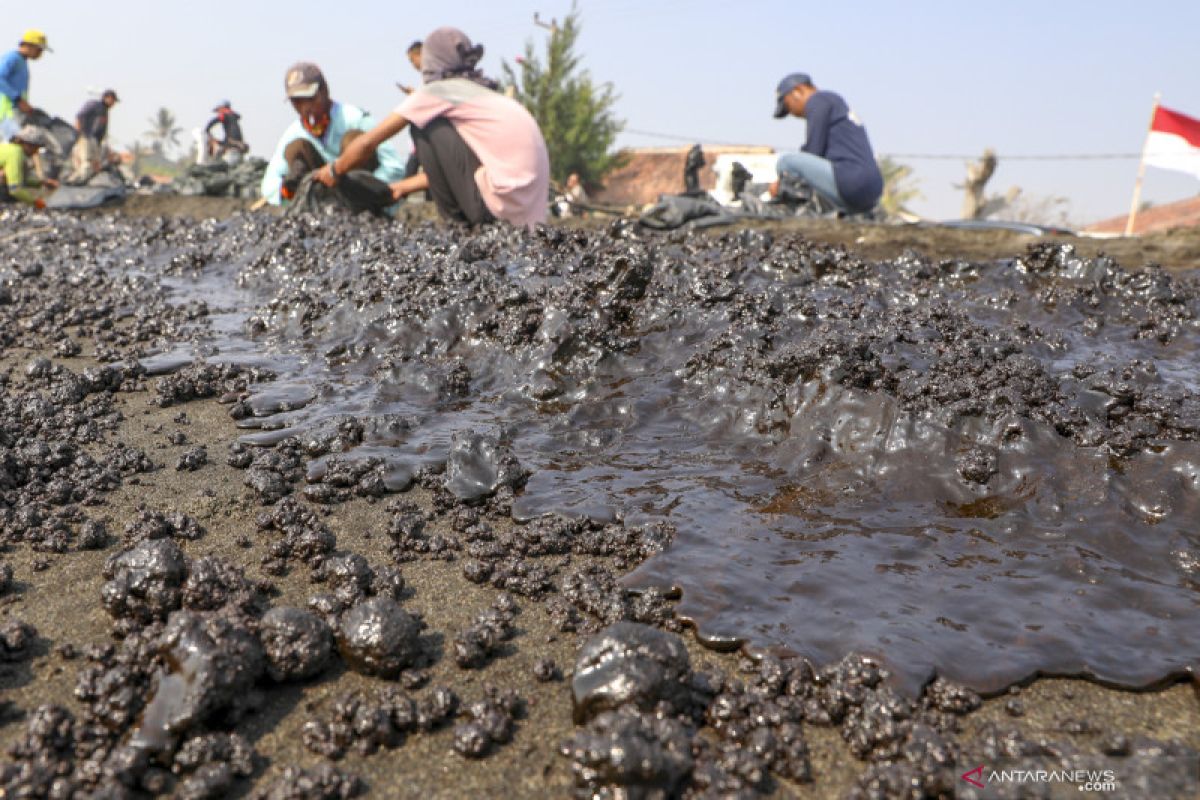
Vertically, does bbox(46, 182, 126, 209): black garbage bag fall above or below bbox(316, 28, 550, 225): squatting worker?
below

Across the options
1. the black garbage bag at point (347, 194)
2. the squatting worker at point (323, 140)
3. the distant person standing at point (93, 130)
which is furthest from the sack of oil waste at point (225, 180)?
the black garbage bag at point (347, 194)

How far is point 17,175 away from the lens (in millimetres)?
11727

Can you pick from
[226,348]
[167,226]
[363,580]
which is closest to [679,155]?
[167,226]

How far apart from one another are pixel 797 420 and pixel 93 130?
18520 mm

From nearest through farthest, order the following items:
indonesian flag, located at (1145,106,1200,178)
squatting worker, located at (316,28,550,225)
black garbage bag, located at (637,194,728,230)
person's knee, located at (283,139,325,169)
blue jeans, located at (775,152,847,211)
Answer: squatting worker, located at (316,28,550,225) → person's knee, located at (283,139,325,169) → black garbage bag, located at (637,194,728,230) → blue jeans, located at (775,152,847,211) → indonesian flag, located at (1145,106,1200,178)

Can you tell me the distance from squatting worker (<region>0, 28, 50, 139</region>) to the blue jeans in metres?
11.5

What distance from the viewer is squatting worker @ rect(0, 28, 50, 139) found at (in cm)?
1223

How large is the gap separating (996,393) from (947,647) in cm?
145

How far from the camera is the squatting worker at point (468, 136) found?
6.61 m

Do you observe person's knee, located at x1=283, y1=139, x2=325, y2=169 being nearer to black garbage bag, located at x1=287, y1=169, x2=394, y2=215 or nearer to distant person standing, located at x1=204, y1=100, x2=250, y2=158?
black garbage bag, located at x1=287, y1=169, x2=394, y2=215

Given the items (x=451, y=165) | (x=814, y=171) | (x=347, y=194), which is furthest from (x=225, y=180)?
(x=814, y=171)

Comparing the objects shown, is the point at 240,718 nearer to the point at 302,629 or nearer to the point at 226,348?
the point at 302,629

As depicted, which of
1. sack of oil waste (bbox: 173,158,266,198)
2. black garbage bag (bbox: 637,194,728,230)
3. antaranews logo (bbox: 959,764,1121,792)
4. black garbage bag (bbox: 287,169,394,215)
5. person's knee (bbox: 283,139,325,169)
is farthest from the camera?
sack of oil waste (bbox: 173,158,266,198)

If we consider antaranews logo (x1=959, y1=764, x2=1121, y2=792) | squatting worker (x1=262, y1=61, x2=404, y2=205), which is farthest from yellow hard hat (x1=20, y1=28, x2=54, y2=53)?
antaranews logo (x1=959, y1=764, x2=1121, y2=792)
